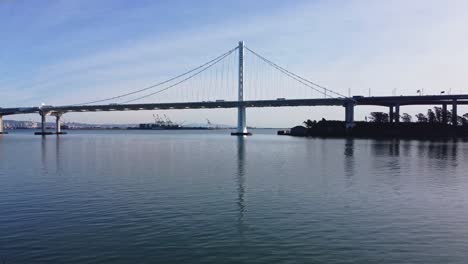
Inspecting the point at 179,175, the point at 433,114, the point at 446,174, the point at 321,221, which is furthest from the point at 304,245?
the point at 433,114

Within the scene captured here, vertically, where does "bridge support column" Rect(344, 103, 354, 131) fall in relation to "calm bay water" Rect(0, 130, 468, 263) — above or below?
above

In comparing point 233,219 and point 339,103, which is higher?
point 339,103

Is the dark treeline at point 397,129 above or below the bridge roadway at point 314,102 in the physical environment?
below

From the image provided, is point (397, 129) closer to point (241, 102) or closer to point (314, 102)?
point (314, 102)

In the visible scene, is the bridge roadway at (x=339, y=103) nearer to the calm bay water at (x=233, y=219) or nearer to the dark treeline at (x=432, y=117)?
the dark treeline at (x=432, y=117)

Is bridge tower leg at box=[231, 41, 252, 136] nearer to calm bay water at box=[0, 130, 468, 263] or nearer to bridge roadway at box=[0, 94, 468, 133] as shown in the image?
bridge roadway at box=[0, 94, 468, 133]

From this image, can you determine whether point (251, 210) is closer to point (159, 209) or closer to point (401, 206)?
point (159, 209)

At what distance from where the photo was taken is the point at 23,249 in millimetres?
11211

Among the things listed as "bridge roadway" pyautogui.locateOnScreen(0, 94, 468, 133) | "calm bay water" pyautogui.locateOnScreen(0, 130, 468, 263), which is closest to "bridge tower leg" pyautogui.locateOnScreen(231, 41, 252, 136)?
"bridge roadway" pyautogui.locateOnScreen(0, 94, 468, 133)

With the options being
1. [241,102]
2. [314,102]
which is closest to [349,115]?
[314,102]

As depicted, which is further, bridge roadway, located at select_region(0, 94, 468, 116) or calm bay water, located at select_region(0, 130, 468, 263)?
bridge roadway, located at select_region(0, 94, 468, 116)

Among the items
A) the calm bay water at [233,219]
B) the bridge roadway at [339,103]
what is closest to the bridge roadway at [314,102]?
the bridge roadway at [339,103]

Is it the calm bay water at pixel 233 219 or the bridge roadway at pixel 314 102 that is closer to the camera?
the calm bay water at pixel 233 219

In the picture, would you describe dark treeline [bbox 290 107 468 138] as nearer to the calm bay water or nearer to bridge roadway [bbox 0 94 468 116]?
bridge roadway [bbox 0 94 468 116]
